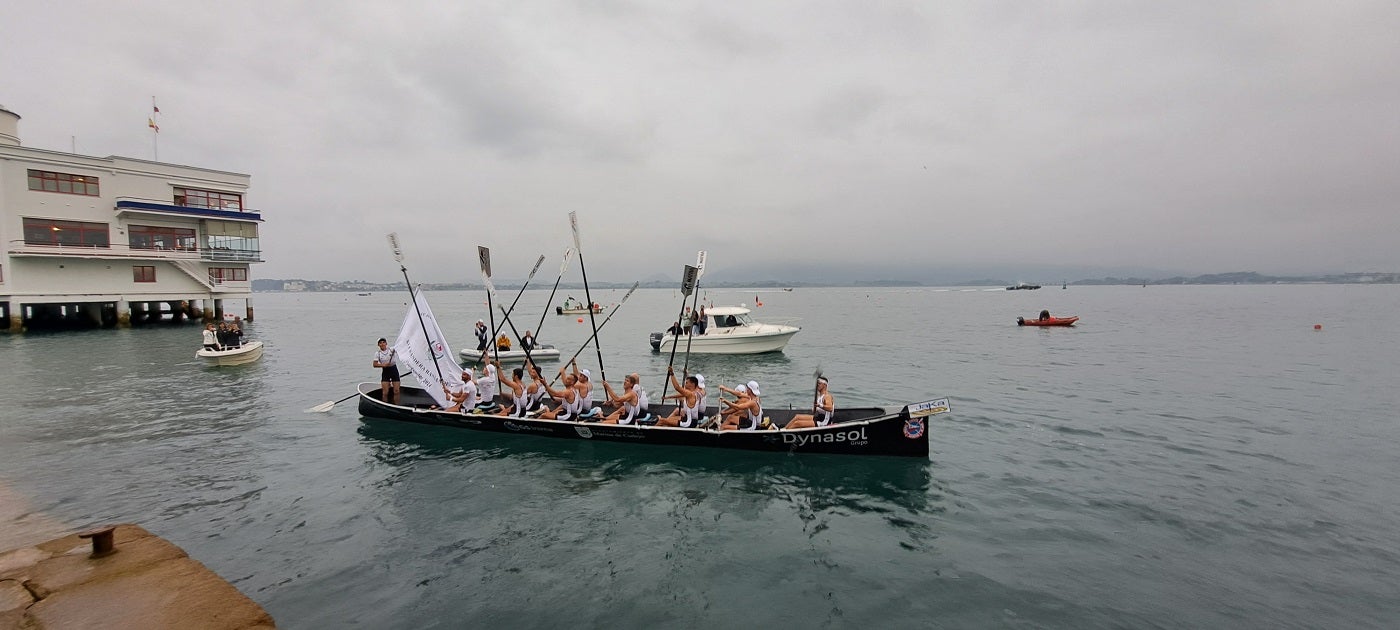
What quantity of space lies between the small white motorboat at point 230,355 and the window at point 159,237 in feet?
91.4

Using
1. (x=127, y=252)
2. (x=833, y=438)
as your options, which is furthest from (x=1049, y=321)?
(x=127, y=252)

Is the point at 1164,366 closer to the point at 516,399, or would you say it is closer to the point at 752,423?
the point at 752,423

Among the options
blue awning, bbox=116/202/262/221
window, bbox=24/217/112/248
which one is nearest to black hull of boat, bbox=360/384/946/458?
blue awning, bbox=116/202/262/221

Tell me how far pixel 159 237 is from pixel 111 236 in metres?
3.11

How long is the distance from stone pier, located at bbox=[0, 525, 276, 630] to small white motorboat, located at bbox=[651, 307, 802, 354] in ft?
87.6

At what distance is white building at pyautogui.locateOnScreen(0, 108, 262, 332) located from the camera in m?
43.2

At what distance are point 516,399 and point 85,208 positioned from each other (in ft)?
174

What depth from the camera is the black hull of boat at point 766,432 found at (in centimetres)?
1422

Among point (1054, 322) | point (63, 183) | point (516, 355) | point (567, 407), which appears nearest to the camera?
point (567, 407)

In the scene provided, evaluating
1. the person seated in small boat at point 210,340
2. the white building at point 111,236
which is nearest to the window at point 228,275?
the white building at point 111,236

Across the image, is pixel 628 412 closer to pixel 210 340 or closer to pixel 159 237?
pixel 210 340

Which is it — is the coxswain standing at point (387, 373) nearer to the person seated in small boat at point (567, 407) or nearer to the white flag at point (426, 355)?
the white flag at point (426, 355)

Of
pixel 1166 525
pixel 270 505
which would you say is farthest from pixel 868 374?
pixel 270 505

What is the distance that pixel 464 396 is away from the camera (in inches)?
690
